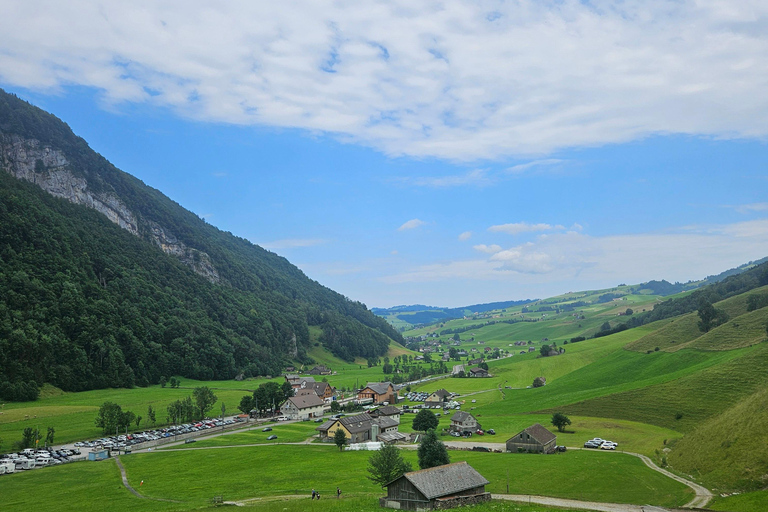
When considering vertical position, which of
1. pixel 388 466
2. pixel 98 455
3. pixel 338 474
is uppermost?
pixel 388 466

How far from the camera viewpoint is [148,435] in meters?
95.8

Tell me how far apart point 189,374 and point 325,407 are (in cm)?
6877

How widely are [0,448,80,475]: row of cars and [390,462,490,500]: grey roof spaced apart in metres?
61.5

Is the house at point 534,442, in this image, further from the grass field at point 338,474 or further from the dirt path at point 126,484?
the dirt path at point 126,484

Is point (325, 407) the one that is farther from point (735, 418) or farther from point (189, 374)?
point (735, 418)

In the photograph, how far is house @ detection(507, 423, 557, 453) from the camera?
70.6 metres

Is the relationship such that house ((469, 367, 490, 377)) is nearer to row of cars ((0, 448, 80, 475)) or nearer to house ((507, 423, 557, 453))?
house ((507, 423, 557, 453))

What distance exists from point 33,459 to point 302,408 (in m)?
60.9

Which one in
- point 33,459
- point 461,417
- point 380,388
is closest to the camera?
point 33,459

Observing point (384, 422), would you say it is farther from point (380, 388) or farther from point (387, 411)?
point (380, 388)

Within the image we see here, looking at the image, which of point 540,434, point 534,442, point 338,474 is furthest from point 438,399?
point 338,474

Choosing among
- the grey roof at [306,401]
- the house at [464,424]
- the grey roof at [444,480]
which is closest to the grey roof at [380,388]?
the grey roof at [306,401]

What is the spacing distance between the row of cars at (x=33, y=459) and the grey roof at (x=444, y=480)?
61501 mm

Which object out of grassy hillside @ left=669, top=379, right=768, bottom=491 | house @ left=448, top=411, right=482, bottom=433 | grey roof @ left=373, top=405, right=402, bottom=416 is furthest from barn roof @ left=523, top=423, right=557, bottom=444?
grey roof @ left=373, top=405, right=402, bottom=416
